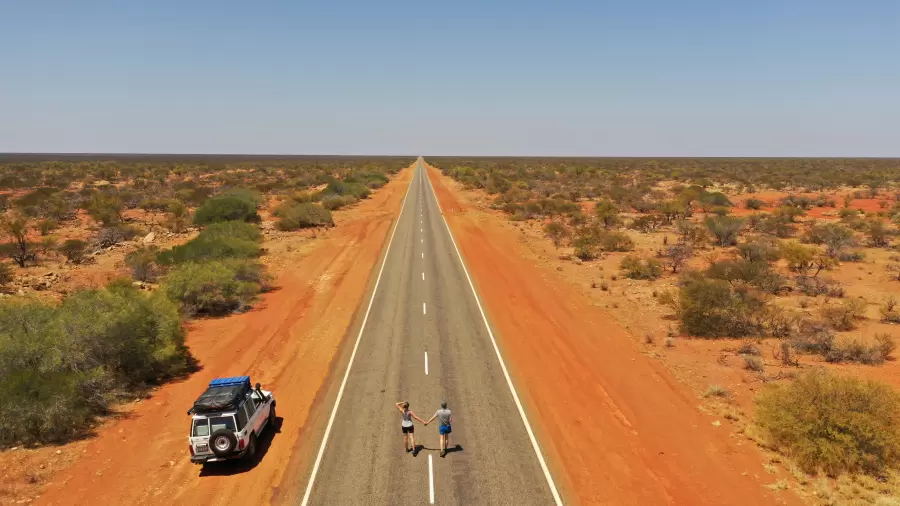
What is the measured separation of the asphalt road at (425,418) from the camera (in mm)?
11555

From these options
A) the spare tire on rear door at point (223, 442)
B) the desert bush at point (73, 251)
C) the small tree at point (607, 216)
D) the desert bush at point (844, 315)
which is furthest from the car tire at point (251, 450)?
the small tree at point (607, 216)

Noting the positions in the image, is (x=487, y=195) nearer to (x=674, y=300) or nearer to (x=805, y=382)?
(x=674, y=300)

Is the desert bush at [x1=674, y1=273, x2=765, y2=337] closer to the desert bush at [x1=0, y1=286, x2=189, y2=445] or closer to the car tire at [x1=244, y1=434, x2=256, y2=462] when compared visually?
the car tire at [x1=244, y1=434, x2=256, y2=462]

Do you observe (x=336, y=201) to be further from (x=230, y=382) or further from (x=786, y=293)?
(x=230, y=382)

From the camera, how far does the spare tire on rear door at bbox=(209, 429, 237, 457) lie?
12.1 m

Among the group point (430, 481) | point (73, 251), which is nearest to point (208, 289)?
point (73, 251)

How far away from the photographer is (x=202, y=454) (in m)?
12.2

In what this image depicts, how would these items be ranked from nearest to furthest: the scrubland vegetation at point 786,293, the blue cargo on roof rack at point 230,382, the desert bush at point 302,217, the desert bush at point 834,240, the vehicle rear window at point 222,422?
the vehicle rear window at point 222,422
the scrubland vegetation at point 786,293
the blue cargo on roof rack at point 230,382
the desert bush at point 834,240
the desert bush at point 302,217

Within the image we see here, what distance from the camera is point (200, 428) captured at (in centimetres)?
1227

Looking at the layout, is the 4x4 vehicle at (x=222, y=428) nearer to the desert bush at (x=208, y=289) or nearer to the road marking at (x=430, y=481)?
the road marking at (x=430, y=481)

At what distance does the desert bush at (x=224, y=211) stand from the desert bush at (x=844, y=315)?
45.1 meters

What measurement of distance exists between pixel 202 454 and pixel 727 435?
14.1 meters

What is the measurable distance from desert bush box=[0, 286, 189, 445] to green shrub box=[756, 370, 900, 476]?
64.4ft

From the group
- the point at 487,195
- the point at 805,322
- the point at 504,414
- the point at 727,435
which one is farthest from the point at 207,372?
the point at 487,195
